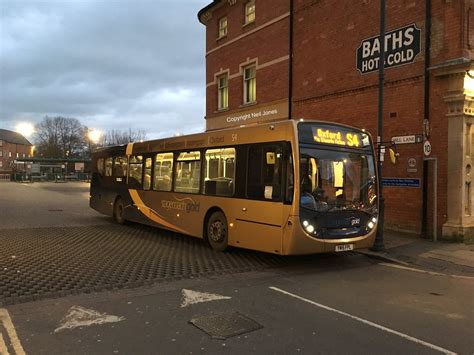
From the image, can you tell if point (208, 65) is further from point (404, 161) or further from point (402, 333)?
point (402, 333)

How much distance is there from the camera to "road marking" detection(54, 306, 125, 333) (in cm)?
534

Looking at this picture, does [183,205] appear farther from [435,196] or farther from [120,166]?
[435,196]

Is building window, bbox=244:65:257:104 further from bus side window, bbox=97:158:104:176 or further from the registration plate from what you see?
the registration plate

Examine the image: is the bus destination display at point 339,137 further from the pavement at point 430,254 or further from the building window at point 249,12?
the building window at point 249,12

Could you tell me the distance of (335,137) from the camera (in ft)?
30.5

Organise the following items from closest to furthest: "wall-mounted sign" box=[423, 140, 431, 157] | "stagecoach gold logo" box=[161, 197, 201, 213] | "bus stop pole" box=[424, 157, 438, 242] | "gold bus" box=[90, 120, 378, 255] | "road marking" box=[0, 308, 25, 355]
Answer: "road marking" box=[0, 308, 25, 355]
"gold bus" box=[90, 120, 378, 255]
"stagecoach gold logo" box=[161, 197, 201, 213]
"wall-mounted sign" box=[423, 140, 431, 157]
"bus stop pole" box=[424, 157, 438, 242]

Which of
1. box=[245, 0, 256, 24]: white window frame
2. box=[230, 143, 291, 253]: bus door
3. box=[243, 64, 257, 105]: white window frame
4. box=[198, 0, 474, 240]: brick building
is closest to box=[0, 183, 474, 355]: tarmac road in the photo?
→ box=[230, 143, 291, 253]: bus door

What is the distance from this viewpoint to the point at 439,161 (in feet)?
41.8

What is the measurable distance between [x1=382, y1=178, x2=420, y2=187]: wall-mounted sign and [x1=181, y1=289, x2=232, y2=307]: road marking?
8.65 meters

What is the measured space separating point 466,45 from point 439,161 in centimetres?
317

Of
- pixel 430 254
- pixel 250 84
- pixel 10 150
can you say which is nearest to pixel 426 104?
pixel 430 254

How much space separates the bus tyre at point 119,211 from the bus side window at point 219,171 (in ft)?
18.0

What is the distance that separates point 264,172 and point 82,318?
477 cm

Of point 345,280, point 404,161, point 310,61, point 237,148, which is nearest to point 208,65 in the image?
point 310,61
